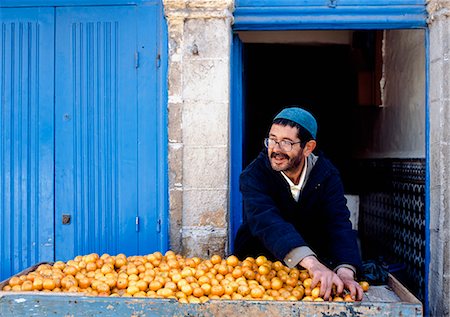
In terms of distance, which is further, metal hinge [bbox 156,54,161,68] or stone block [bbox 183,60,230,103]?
metal hinge [bbox 156,54,161,68]

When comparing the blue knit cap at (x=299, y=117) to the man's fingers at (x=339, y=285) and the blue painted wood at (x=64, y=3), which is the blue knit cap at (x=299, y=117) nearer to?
the man's fingers at (x=339, y=285)

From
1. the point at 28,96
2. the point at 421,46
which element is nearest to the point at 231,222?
the point at 28,96

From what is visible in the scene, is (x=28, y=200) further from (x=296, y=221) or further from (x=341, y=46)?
(x=341, y=46)

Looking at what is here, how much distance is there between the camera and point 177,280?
2938mm

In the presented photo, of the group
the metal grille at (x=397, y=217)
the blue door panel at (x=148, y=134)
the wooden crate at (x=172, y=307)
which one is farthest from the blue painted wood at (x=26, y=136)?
the metal grille at (x=397, y=217)

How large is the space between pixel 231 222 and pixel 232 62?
4.36 ft

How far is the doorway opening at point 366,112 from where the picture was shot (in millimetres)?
5375

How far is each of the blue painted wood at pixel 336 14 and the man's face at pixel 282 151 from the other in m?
1.47

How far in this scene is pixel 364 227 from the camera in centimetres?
720

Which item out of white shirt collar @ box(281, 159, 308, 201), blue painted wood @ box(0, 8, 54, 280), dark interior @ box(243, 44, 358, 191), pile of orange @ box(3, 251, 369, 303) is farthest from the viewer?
dark interior @ box(243, 44, 358, 191)

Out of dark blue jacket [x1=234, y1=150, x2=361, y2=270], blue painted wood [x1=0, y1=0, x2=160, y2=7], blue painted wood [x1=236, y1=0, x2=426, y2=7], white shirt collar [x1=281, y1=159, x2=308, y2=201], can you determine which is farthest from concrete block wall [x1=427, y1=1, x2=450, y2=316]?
blue painted wood [x1=0, y1=0, x2=160, y2=7]

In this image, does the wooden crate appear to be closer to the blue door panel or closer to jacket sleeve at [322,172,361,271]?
jacket sleeve at [322,172,361,271]

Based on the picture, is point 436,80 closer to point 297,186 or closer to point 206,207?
point 297,186

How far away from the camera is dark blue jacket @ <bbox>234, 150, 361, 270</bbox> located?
3.14 metres
